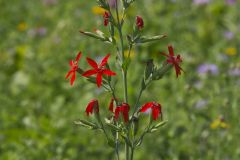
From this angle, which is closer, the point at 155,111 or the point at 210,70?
the point at 155,111

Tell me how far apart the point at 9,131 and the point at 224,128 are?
1765 mm

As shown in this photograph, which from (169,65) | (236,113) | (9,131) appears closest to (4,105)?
(9,131)

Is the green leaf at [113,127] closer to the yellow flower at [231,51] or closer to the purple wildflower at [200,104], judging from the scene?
the purple wildflower at [200,104]

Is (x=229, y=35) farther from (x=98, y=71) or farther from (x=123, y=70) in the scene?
(x=98, y=71)

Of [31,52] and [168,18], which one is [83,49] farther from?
[168,18]

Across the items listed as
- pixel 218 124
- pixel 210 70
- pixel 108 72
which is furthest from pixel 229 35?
pixel 108 72

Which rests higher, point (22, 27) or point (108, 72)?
point (22, 27)

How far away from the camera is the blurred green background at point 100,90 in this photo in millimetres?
4426

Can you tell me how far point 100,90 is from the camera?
5461mm

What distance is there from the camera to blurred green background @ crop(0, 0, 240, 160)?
4.43 m

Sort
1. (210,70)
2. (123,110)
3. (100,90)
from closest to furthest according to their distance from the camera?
(123,110), (210,70), (100,90)

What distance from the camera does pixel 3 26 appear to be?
7.96 metres

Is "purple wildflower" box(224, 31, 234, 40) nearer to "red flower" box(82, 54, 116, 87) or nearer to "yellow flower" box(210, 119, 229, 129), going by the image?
"yellow flower" box(210, 119, 229, 129)

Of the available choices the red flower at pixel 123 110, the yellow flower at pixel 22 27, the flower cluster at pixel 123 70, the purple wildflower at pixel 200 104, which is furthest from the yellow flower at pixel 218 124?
the yellow flower at pixel 22 27
